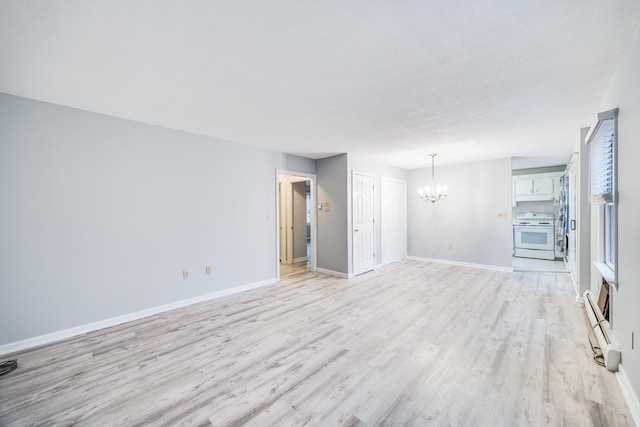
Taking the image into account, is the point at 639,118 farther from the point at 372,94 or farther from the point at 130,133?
the point at 130,133

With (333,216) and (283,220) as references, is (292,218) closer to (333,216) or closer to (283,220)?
(283,220)

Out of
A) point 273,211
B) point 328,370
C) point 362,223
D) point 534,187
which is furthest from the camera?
point 534,187

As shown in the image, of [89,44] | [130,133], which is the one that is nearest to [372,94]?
[89,44]

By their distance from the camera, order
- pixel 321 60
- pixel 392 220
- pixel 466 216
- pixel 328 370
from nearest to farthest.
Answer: pixel 321 60 → pixel 328 370 → pixel 466 216 → pixel 392 220

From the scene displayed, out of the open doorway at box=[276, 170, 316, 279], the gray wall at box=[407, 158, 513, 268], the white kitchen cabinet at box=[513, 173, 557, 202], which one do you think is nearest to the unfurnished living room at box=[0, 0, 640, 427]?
the gray wall at box=[407, 158, 513, 268]

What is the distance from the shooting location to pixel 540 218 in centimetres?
712

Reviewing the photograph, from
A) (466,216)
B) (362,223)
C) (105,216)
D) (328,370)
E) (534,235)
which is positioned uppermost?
(105,216)

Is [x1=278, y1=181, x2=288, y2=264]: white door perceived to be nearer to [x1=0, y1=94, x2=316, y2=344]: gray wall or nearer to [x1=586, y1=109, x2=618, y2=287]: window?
[x1=0, y1=94, x2=316, y2=344]: gray wall

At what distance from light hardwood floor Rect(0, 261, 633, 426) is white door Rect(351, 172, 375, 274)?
6.11 feet

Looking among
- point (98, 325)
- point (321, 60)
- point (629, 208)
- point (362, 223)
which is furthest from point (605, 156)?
point (98, 325)

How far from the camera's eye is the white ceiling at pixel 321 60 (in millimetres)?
1539

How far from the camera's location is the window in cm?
209

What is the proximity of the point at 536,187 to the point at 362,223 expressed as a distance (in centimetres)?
529

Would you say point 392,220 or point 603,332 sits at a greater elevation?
point 392,220
